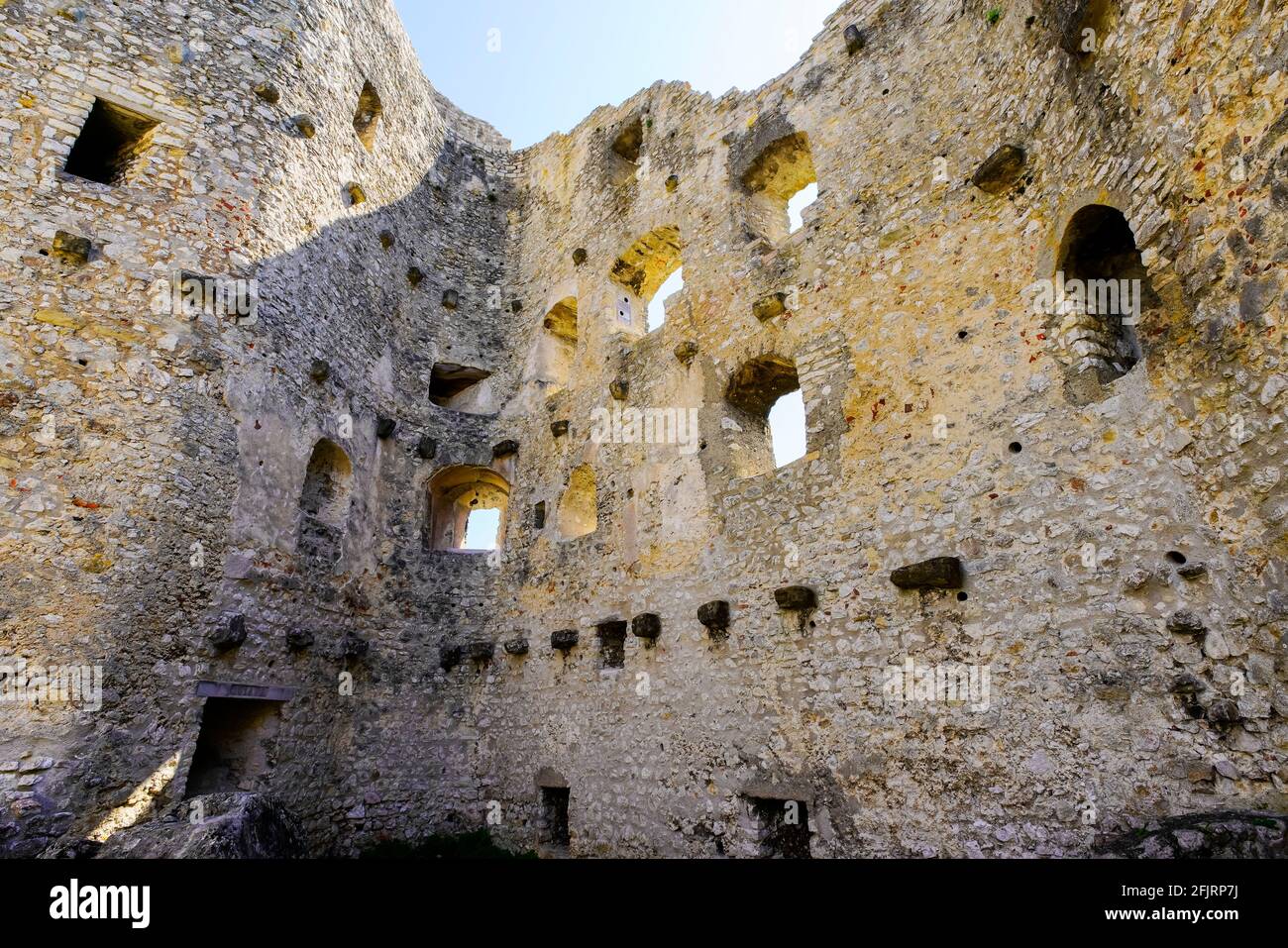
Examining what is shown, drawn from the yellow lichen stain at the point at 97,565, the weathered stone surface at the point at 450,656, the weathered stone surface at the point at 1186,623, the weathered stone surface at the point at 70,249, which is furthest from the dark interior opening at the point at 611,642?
the weathered stone surface at the point at 70,249

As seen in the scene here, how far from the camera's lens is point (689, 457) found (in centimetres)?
910

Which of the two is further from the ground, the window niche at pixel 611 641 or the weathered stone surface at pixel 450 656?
the window niche at pixel 611 641

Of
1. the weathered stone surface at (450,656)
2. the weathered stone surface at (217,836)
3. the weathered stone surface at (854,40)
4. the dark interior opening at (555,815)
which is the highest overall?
the weathered stone surface at (854,40)

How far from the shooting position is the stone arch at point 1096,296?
19.0 feet

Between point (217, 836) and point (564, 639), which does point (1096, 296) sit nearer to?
point (564, 639)

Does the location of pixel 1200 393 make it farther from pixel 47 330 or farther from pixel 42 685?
pixel 47 330

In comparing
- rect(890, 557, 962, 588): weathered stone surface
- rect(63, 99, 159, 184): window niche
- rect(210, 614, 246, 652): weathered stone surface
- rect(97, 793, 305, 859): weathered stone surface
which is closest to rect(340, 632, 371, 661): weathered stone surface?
rect(210, 614, 246, 652): weathered stone surface

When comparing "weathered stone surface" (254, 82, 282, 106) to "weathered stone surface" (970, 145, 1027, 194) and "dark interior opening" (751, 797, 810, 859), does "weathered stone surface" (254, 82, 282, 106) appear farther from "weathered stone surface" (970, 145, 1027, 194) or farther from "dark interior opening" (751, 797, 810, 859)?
"dark interior opening" (751, 797, 810, 859)

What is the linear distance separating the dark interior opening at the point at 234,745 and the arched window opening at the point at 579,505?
4398 mm

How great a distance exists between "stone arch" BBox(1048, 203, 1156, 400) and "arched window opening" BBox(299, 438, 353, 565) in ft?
27.7

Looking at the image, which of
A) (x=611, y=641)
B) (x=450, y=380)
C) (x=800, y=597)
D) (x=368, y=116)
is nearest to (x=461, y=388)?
(x=450, y=380)

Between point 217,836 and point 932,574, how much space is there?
20.3 feet

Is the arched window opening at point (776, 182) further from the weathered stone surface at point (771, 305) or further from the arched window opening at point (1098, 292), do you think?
the arched window opening at point (1098, 292)

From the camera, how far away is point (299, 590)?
8625 millimetres
